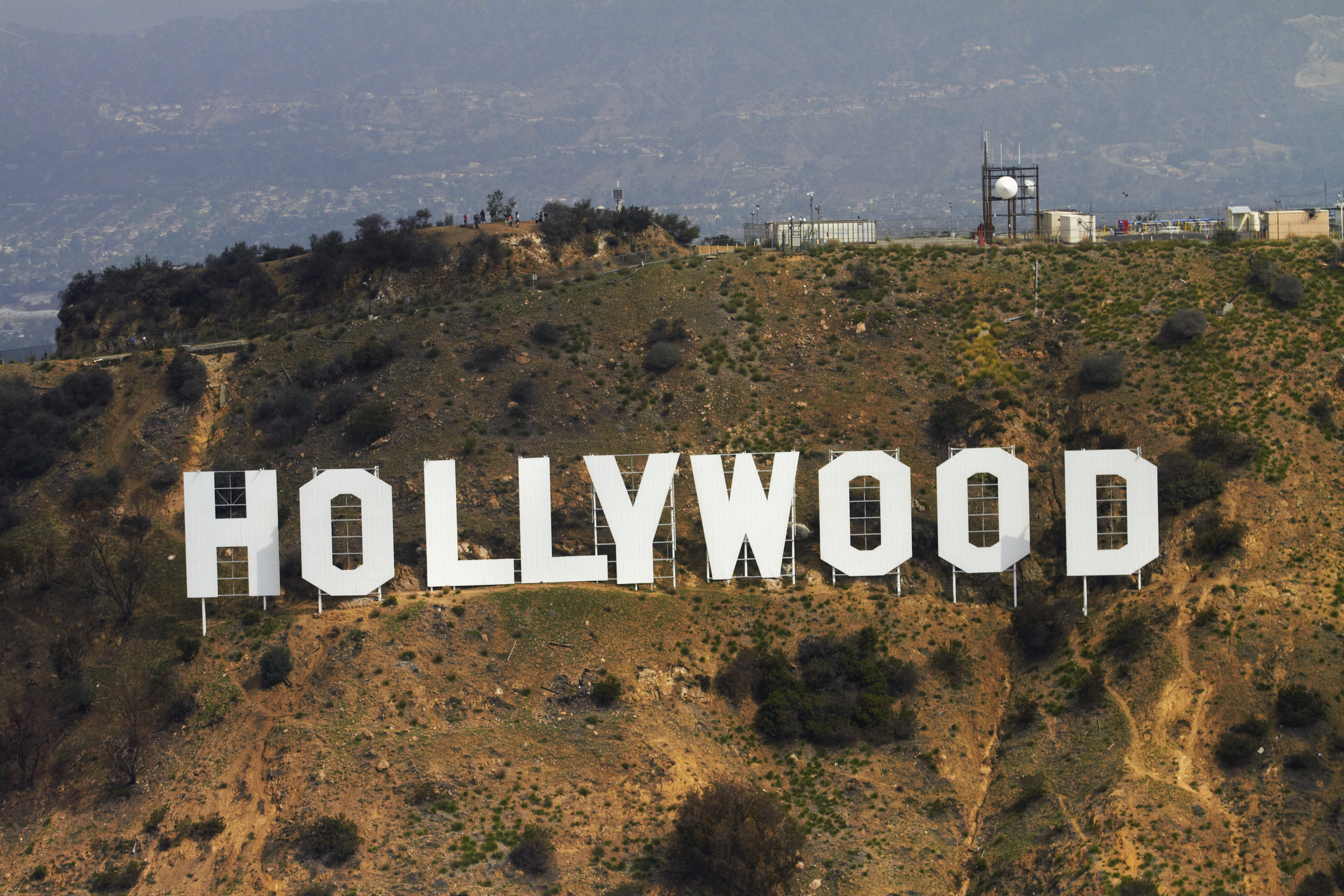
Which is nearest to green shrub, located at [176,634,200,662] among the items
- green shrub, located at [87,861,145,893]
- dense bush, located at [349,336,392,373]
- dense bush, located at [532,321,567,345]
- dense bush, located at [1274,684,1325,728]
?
green shrub, located at [87,861,145,893]

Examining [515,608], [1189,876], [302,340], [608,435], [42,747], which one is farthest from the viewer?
[302,340]

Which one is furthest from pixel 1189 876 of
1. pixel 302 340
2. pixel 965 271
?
pixel 302 340

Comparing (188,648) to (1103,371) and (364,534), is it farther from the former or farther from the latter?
(1103,371)

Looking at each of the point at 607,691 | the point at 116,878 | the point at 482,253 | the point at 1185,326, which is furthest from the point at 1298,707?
the point at 482,253

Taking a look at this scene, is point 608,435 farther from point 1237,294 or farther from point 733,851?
point 1237,294

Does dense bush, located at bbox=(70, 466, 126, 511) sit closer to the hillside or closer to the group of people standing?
the hillside

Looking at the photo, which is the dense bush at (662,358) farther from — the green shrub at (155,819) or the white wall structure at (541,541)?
the green shrub at (155,819)
